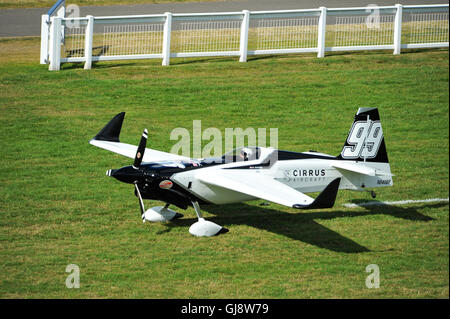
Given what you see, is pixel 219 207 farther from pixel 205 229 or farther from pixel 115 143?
pixel 115 143

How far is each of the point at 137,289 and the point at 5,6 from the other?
2400 centimetres

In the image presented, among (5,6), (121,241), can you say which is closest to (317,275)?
(121,241)

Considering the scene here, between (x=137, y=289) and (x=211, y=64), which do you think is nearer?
(x=137, y=289)

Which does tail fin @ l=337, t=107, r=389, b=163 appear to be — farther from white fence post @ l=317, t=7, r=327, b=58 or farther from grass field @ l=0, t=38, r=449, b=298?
white fence post @ l=317, t=7, r=327, b=58

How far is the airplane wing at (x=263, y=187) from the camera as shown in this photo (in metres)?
13.1

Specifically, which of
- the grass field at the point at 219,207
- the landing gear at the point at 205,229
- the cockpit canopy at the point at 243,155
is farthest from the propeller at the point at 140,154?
the cockpit canopy at the point at 243,155

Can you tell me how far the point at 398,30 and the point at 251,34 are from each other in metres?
5.62

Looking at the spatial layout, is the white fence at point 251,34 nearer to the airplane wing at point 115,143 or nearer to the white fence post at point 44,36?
the white fence post at point 44,36

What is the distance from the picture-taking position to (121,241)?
15102 mm

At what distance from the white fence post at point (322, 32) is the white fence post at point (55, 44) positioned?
31.0 ft

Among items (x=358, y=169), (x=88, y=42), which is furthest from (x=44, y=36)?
(x=358, y=169)

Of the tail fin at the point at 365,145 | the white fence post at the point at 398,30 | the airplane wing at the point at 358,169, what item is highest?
the white fence post at the point at 398,30

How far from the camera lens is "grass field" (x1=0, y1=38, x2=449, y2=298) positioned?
44.3 feet

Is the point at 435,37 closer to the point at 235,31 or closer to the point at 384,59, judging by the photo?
the point at 384,59
